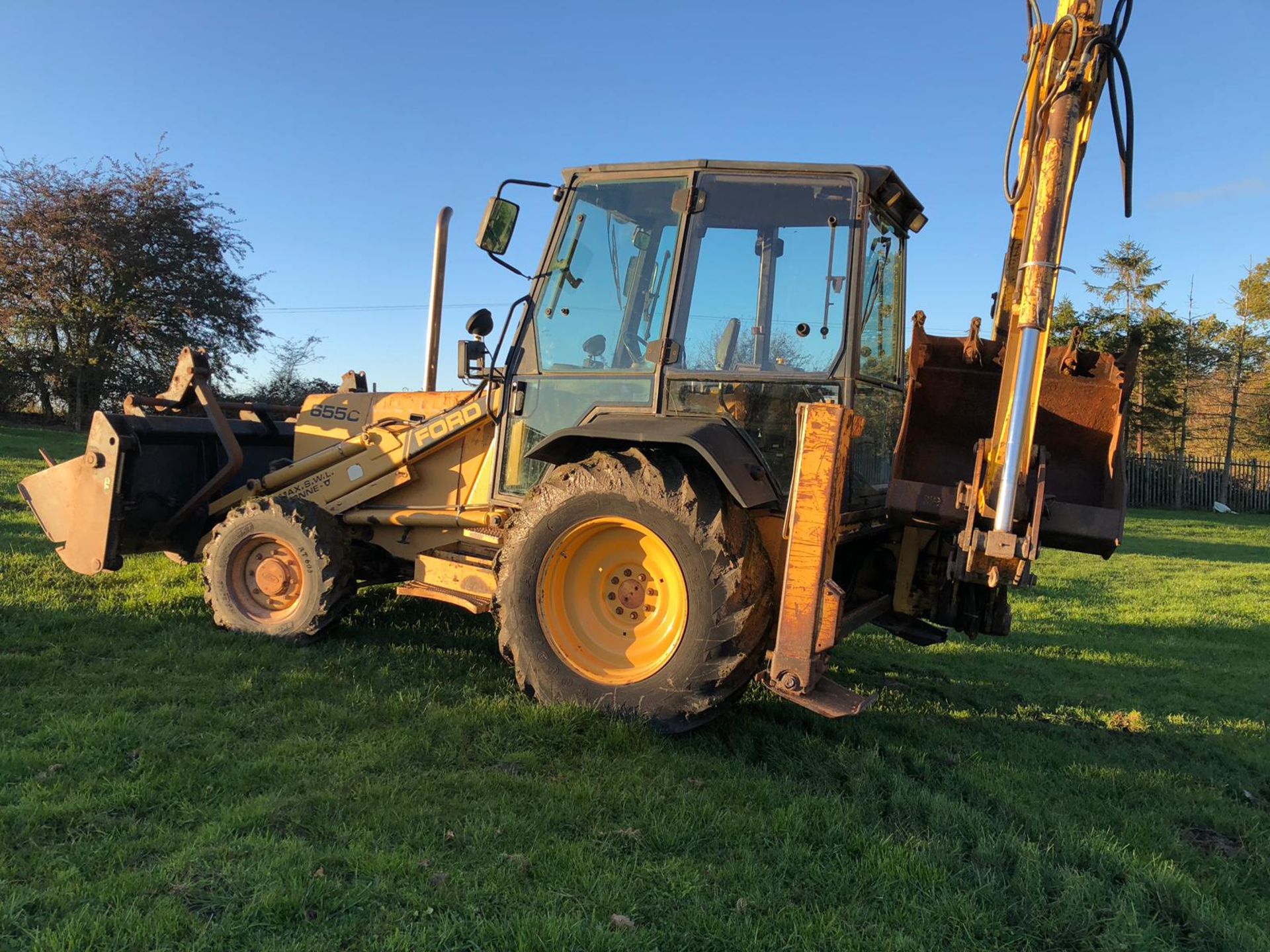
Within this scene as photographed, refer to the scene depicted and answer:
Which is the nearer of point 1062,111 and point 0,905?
point 0,905

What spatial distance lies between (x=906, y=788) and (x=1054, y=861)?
25.5 inches

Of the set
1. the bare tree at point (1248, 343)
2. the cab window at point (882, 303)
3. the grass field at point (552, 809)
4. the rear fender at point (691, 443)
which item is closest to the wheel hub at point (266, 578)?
the grass field at point (552, 809)

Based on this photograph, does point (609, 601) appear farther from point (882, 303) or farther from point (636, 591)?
point (882, 303)

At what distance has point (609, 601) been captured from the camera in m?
4.13

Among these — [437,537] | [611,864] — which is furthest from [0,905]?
[437,537]

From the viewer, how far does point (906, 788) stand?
3.60 meters

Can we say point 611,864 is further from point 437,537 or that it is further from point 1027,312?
point 437,537

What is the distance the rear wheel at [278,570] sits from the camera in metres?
5.24

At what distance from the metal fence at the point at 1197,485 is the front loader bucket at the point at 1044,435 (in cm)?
2546

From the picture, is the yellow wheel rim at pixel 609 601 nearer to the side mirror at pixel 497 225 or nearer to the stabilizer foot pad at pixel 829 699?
the stabilizer foot pad at pixel 829 699

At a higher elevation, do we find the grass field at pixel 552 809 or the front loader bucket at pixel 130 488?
the front loader bucket at pixel 130 488

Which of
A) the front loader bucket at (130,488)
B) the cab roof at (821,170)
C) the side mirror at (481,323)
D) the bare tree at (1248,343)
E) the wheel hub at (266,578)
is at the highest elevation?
the bare tree at (1248,343)

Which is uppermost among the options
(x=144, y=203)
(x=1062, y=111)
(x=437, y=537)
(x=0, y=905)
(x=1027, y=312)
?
(x=144, y=203)

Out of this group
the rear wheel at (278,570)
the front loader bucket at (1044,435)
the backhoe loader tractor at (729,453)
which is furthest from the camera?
the rear wheel at (278,570)
